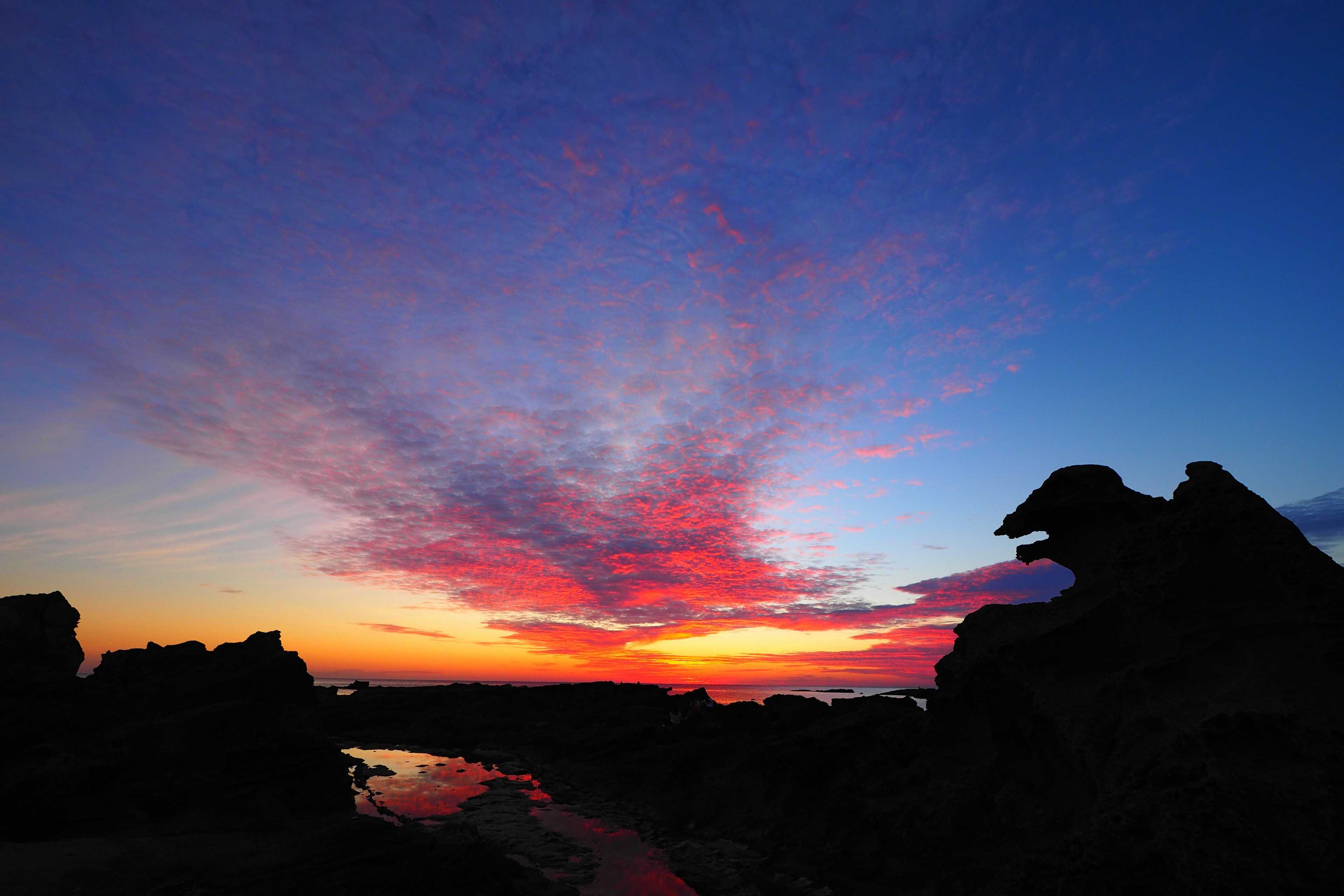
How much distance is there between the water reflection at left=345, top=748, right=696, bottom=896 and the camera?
18.2m

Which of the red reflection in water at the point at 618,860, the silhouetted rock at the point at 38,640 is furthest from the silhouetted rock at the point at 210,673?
the red reflection in water at the point at 618,860

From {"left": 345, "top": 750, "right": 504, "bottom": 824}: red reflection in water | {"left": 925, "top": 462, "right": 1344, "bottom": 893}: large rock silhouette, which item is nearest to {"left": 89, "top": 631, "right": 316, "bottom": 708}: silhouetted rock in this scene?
{"left": 345, "top": 750, "right": 504, "bottom": 824}: red reflection in water

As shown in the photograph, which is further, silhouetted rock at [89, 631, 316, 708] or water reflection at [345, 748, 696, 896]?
silhouetted rock at [89, 631, 316, 708]

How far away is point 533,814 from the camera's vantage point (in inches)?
1019

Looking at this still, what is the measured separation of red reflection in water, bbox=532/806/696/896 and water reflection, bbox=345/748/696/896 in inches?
1.3

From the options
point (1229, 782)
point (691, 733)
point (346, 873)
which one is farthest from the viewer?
point (691, 733)

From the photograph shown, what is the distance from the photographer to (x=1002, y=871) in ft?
41.1

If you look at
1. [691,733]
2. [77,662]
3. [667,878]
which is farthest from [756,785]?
[77,662]

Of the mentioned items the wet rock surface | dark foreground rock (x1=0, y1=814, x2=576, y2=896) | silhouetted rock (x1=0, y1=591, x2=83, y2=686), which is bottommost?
the wet rock surface

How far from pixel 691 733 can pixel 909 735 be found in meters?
16.8

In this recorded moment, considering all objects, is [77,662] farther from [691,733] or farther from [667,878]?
[691,733]

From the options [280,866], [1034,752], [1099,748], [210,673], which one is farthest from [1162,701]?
[210,673]

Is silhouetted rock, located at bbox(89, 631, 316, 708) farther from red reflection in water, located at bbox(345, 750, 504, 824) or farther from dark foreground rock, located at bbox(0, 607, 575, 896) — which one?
red reflection in water, located at bbox(345, 750, 504, 824)

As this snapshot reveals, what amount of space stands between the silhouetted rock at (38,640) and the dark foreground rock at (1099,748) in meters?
24.2
